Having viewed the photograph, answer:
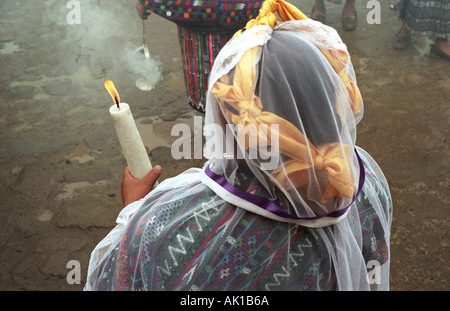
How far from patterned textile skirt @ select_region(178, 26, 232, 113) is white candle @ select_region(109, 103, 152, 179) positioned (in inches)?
52.5

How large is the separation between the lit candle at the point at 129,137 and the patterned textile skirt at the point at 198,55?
4.27ft

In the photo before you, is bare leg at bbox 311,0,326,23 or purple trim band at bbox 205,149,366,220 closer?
purple trim band at bbox 205,149,366,220

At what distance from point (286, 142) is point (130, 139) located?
492mm

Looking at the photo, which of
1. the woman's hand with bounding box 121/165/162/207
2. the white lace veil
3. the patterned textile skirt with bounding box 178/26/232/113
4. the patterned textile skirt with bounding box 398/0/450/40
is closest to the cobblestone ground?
the patterned textile skirt with bounding box 398/0/450/40

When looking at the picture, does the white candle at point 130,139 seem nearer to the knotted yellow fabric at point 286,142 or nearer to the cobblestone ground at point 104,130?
the knotted yellow fabric at point 286,142

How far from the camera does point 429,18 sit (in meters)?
3.94

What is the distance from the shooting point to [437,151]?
291cm

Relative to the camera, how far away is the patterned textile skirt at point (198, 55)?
2.47 m

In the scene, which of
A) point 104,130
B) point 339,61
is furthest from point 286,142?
point 104,130

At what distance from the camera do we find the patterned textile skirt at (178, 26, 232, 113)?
2.47 m

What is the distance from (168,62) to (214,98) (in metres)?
3.18

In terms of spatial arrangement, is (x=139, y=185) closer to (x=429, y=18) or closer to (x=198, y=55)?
(x=198, y=55)

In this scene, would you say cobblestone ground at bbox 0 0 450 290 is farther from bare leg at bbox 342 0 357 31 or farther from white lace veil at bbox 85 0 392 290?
white lace veil at bbox 85 0 392 290
